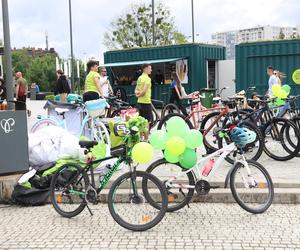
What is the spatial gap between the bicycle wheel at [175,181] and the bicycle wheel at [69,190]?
0.82 meters

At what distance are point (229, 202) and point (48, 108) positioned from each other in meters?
4.18

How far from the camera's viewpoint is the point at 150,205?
17.5 feet

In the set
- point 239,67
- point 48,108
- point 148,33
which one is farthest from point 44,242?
point 148,33

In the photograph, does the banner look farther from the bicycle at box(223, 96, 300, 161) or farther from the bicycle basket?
the bicycle basket

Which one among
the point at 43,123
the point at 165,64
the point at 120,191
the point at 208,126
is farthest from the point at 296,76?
the point at 120,191

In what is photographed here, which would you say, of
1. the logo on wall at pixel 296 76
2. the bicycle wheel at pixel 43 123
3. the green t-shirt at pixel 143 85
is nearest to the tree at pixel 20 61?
the logo on wall at pixel 296 76

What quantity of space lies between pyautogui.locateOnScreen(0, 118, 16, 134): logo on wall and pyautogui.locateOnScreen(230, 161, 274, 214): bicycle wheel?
328cm

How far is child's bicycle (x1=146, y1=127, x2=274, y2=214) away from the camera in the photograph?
224 inches

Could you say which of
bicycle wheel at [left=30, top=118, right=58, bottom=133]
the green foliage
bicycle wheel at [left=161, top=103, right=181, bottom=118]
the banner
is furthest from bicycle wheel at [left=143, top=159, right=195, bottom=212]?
the green foliage

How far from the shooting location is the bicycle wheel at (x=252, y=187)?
566 centimetres

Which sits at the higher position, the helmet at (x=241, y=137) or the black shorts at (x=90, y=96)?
the black shorts at (x=90, y=96)

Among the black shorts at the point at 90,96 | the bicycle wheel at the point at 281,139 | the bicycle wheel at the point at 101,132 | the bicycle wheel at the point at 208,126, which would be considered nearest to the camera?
the bicycle wheel at the point at 281,139

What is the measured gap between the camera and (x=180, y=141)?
218 inches

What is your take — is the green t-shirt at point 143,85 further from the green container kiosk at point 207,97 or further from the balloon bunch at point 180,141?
the balloon bunch at point 180,141
